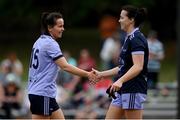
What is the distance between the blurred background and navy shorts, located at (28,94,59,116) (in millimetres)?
6944

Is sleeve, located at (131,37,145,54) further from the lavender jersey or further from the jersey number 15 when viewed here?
the jersey number 15

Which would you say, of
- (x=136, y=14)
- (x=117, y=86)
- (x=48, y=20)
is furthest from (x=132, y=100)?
(x=48, y=20)

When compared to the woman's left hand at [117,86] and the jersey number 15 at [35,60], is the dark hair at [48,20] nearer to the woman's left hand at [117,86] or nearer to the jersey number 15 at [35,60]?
the jersey number 15 at [35,60]

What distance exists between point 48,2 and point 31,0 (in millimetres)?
1918

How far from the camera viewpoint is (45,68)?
32.1ft

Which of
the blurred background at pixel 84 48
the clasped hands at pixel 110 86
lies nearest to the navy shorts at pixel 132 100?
the clasped hands at pixel 110 86

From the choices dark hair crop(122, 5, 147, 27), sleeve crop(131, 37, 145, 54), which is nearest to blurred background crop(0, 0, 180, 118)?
dark hair crop(122, 5, 147, 27)

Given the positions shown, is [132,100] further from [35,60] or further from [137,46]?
[35,60]

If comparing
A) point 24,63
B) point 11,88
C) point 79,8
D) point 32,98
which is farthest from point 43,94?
point 79,8

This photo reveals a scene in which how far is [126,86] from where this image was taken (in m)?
9.99

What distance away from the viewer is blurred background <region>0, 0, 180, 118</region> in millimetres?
17875

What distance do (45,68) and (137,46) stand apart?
112 centimetres

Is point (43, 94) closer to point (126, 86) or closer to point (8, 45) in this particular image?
point (126, 86)

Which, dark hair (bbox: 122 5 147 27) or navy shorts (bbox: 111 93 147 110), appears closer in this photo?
navy shorts (bbox: 111 93 147 110)
